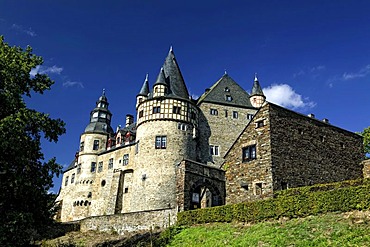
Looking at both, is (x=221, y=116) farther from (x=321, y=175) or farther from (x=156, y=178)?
(x=321, y=175)

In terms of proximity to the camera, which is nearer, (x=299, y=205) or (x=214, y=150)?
(x=299, y=205)

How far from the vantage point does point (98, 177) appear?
53.3 m

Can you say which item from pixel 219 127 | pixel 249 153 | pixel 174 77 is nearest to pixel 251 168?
pixel 249 153

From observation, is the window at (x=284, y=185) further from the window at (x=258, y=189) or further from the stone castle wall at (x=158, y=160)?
the stone castle wall at (x=158, y=160)

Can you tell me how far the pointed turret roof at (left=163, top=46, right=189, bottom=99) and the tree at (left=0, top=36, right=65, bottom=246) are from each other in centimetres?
2593

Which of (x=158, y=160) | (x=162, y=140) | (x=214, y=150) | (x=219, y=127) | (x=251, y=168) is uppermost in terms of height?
(x=219, y=127)

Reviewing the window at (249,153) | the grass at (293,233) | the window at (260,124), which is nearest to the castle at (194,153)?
the window at (249,153)

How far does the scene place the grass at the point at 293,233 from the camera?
15984 millimetres

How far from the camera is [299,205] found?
19.7m

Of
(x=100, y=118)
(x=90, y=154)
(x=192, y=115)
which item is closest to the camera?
(x=192, y=115)

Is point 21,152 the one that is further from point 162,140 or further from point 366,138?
point 366,138

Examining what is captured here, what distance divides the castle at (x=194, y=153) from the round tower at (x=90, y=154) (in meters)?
0.13

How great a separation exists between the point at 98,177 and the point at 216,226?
33.4 meters

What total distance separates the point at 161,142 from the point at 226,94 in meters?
13.8
